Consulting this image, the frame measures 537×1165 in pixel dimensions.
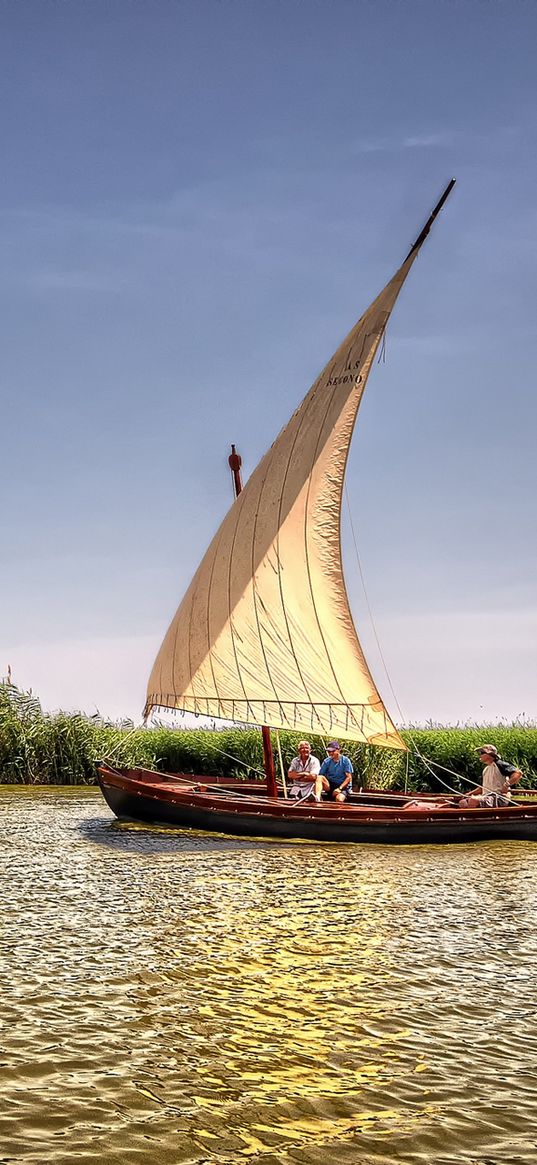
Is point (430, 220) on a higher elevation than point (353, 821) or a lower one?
higher

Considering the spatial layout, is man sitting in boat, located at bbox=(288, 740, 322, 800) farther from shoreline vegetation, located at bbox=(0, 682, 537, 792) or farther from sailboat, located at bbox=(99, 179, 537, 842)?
shoreline vegetation, located at bbox=(0, 682, 537, 792)

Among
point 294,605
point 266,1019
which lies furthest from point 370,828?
point 266,1019

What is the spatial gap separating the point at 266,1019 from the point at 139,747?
22731 mm

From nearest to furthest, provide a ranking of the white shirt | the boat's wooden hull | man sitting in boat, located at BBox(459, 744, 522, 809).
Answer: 1. the boat's wooden hull
2. man sitting in boat, located at BBox(459, 744, 522, 809)
3. the white shirt

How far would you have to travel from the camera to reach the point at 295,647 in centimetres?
1942

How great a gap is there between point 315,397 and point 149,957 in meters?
13.8

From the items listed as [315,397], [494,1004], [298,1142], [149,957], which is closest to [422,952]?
[494,1004]

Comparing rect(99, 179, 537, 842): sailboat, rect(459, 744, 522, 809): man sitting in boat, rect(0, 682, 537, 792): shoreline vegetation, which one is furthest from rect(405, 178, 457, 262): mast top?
rect(0, 682, 537, 792): shoreline vegetation

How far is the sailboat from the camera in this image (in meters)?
18.5

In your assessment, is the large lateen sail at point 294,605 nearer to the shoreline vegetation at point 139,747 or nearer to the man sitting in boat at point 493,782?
the man sitting in boat at point 493,782

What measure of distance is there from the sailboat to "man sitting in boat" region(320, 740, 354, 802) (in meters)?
0.54

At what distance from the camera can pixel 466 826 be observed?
727 inches

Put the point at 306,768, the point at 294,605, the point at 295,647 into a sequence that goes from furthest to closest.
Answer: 1. the point at 306,768
2. the point at 294,605
3. the point at 295,647

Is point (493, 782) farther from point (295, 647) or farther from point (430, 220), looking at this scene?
point (430, 220)
